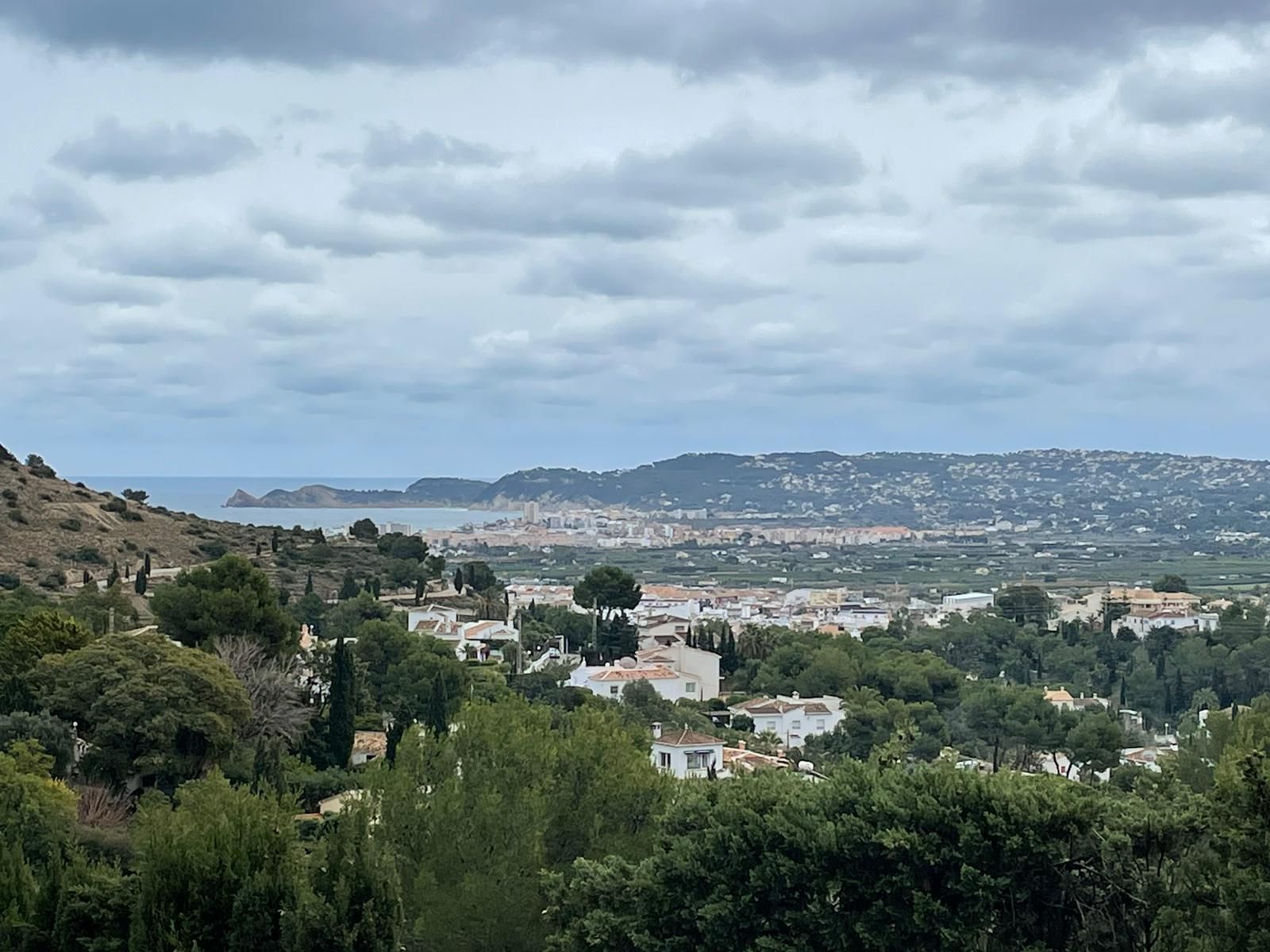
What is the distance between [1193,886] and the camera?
13.6m

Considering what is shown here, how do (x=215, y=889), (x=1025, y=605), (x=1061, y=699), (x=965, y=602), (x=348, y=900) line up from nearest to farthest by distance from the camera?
(x=348, y=900)
(x=215, y=889)
(x=1061, y=699)
(x=1025, y=605)
(x=965, y=602)

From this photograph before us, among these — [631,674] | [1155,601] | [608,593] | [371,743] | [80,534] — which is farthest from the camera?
[1155,601]

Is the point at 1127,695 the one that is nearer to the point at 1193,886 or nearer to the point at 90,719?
the point at 90,719

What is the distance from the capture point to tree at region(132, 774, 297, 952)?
14031 mm

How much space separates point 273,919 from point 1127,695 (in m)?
51.9

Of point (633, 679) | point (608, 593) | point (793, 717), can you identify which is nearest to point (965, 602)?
point (608, 593)

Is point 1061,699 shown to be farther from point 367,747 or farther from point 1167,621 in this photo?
point 367,747

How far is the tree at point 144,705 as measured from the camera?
84.2 ft

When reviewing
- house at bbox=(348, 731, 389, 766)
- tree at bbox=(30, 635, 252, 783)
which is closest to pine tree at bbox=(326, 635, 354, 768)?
house at bbox=(348, 731, 389, 766)

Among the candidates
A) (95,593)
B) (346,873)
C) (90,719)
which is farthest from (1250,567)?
(346,873)

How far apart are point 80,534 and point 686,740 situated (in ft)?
88.7

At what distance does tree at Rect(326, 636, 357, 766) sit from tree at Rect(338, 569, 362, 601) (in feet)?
72.8

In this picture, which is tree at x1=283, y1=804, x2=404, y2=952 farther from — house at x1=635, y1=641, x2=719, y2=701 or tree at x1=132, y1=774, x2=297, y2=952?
house at x1=635, y1=641, x2=719, y2=701

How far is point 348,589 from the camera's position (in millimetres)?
53844
